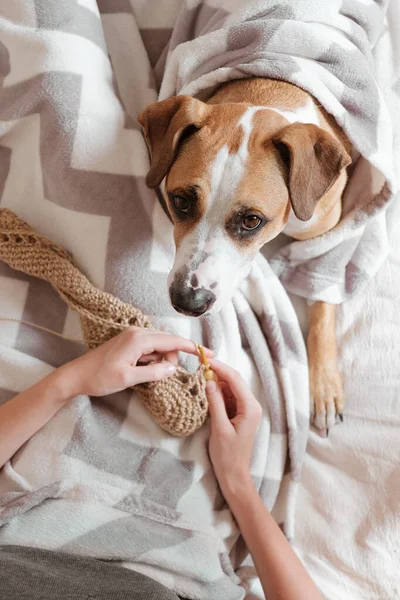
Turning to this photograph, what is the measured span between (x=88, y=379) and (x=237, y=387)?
1.34 ft

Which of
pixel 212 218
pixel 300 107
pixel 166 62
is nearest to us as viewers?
pixel 212 218

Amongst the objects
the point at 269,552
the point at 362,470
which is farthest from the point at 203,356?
the point at 362,470

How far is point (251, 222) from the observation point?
146 centimetres

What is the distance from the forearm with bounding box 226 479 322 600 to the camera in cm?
141

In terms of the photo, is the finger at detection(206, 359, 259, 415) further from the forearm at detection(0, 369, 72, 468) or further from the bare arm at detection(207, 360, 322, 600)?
the forearm at detection(0, 369, 72, 468)

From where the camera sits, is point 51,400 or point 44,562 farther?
point 51,400

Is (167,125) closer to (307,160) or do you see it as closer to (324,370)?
(307,160)

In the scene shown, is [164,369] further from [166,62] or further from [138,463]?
[166,62]

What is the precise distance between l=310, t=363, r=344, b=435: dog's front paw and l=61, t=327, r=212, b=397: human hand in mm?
552

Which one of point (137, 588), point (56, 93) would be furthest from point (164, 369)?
point (56, 93)

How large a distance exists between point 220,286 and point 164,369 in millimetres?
261

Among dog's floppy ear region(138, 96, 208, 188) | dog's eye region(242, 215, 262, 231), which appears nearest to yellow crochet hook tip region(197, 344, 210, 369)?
dog's eye region(242, 215, 262, 231)

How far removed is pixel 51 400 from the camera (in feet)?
4.91

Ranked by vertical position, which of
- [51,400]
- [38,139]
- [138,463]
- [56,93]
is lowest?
[138,463]
